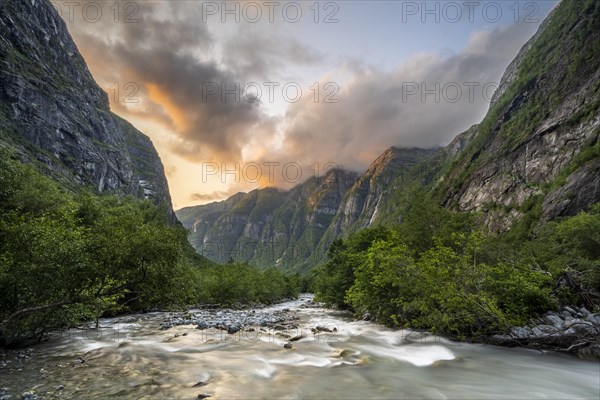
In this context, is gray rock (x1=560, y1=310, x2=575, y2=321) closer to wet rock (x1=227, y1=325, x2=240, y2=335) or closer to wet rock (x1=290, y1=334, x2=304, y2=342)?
wet rock (x1=290, y1=334, x2=304, y2=342)

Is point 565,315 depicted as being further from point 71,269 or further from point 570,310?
point 71,269

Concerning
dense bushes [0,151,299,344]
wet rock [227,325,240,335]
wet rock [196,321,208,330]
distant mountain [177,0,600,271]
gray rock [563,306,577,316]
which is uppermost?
distant mountain [177,0,600,271]

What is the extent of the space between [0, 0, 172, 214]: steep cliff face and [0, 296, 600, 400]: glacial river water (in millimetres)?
112080

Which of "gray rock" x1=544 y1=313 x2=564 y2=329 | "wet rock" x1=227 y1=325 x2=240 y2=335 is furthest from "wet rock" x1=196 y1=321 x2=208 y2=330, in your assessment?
"gray rock" x1=544 y1=313 x2=564 y2=329

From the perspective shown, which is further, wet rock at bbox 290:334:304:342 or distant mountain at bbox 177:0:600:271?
distant mountain at bbox 177:0:600:271

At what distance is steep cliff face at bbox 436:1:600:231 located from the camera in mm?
69312

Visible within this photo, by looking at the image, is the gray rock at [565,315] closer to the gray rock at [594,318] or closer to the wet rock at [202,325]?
the gray rock at [594,318]

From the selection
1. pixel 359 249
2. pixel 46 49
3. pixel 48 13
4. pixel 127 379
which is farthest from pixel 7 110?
pixel 127 379

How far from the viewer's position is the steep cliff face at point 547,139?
69.3 m

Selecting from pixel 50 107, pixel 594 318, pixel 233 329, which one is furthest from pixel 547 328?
pixel 50 107

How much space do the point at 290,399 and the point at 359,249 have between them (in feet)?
112

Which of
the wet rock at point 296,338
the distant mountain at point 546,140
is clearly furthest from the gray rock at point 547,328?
the distant mountain at point 546,140

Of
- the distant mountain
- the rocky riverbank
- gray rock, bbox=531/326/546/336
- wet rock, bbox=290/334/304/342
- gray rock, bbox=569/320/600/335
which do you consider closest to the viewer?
gray rock, bbox=569/320/600/335

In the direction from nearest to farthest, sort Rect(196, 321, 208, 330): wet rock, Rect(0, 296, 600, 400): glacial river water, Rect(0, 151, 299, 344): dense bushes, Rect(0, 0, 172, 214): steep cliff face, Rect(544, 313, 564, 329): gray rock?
Rect(0, 296, 600, 400): glacial river water
Rect(0, 151, 299, 344): dense bushes
Rect(544, 313, 564, 329): gray rock
Rect(196, 321, 208, 330): wet rock
Rect(0, 0, 172, 214): steep cliff face
